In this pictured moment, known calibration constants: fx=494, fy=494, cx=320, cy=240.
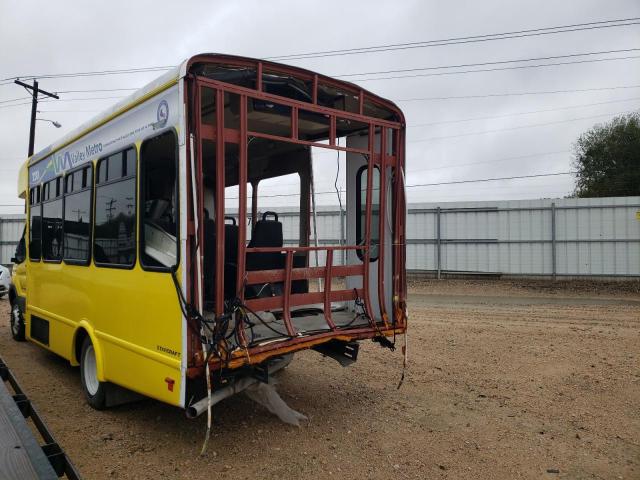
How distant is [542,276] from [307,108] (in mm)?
14159

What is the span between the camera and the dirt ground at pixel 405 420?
12.3 feet

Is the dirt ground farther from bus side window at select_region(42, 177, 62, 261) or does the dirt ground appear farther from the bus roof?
the bus roof

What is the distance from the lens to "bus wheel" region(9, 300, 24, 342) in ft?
26.5

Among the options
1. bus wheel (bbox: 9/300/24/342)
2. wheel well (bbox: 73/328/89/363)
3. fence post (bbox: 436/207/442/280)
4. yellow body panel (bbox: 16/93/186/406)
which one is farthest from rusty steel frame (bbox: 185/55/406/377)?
fence post (bbox: 436/207/442/280)

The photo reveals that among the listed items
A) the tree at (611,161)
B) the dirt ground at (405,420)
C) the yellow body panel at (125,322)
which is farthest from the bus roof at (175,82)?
the tree at (611,161)

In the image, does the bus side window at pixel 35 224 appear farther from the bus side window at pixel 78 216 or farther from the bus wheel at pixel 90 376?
the bus wheel at pixel 90 376

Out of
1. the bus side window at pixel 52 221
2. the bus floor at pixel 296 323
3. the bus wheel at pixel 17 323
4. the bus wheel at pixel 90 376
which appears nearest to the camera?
the bus floor at pixel 296 323

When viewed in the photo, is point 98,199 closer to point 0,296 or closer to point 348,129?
point 348,129

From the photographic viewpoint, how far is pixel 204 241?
14.4ft

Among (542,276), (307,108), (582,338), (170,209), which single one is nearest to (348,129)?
(307,108)

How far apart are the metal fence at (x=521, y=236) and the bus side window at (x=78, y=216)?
31.0 ft

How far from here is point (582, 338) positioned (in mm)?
8023

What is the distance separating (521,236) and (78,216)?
46.9 ft

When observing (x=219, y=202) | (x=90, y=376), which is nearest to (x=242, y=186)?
(x=219, y=202)
